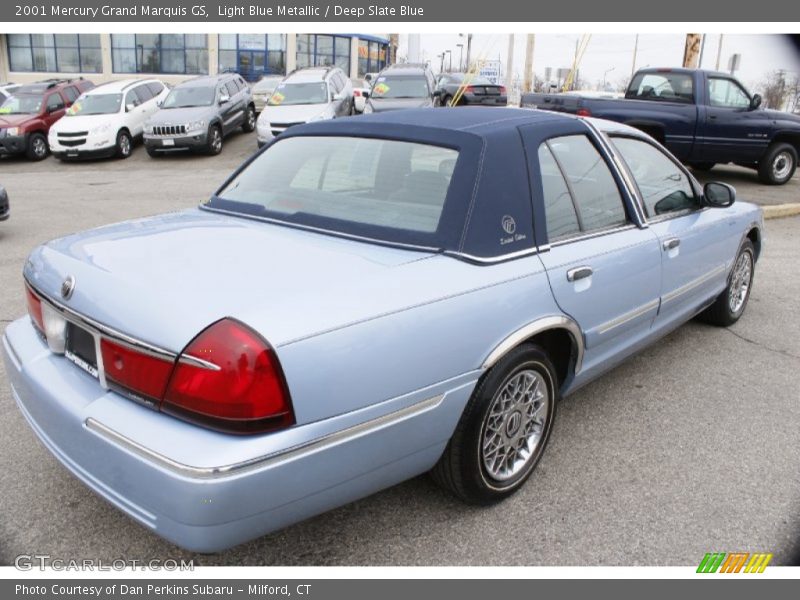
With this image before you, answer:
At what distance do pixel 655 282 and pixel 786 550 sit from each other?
149cm

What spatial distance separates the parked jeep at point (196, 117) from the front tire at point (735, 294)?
44.1 feet

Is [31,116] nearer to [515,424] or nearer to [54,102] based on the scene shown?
[54,102]

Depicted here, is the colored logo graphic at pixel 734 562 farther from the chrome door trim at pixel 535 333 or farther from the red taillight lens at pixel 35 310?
the red taillight lens at pixel 35 310

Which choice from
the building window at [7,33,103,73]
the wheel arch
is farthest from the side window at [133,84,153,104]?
the building window at [7,33,103,73]

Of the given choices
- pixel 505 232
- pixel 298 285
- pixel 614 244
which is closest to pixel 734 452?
pixel 614 244

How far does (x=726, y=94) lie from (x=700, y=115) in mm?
741

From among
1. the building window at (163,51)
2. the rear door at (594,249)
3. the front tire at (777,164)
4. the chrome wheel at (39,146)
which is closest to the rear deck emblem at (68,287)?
the rear door at (594,249)

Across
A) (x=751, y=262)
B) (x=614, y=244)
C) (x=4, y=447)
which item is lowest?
(x=4, y=447)

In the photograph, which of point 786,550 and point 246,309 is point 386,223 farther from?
point 786,550

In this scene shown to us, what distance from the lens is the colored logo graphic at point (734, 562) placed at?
261 centimetres

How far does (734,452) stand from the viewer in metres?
3.43

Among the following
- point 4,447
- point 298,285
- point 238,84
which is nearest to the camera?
point 298,285

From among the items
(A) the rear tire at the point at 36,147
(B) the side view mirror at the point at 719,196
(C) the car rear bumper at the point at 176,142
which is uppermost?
(B) the side view mirror at the point at 719,196

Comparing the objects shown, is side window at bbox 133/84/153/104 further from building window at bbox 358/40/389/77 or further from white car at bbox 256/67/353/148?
building window at bbox 358/40/389/77
